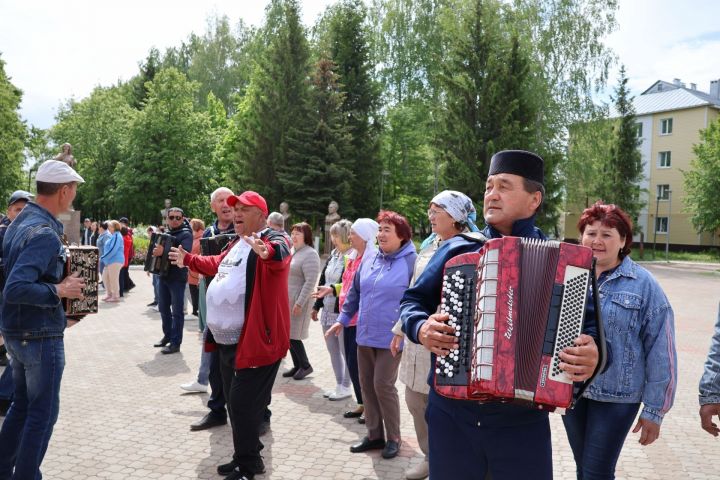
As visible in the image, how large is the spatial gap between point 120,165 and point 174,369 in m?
39.3

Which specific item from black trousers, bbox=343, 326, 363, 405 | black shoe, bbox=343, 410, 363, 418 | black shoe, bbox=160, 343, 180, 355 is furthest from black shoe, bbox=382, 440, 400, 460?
black shoe, bbox=160, 343, 180, 355

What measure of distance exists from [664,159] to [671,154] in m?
1.00

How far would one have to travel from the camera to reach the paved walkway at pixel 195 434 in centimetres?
501

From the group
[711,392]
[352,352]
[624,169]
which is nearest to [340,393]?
[352,352]

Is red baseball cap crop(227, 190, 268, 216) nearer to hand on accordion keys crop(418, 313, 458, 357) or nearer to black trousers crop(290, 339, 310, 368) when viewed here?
hand on accordion keys crop(418, 313, 458, 357)

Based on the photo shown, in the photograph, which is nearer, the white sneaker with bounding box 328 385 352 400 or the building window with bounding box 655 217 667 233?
the white sneaker with bounding box 328 385 352 400

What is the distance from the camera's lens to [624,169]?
46.8 metres

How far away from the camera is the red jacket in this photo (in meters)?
4.54

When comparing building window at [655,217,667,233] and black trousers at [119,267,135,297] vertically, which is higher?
building window at [655,217,667,233]

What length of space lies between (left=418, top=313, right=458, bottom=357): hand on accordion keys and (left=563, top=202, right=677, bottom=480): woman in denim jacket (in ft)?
4.65

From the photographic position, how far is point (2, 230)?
259 inches

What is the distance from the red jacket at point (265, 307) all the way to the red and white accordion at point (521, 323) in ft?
7.76

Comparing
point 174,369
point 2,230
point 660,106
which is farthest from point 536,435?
point 660,106

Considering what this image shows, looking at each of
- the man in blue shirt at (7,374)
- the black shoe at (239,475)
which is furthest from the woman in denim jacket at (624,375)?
the man in blue shirt at (7,374)
